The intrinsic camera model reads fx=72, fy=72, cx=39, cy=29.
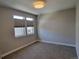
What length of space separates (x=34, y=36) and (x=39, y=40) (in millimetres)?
572

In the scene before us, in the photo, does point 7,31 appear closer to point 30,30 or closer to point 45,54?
point 30,30

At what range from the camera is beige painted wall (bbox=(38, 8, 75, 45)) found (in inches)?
172

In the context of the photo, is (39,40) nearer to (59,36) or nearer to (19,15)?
(59,36)

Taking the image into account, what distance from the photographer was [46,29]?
5289 millimetres

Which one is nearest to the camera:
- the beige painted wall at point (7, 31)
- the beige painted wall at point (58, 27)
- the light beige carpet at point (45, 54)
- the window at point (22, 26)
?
the light beige carpet at point (45, 54)

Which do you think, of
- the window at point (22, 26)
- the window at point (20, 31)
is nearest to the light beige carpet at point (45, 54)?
the window at point (20, 31)

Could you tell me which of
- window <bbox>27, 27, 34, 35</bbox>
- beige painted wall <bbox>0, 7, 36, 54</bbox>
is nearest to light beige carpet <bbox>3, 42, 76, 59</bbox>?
beige painted wall <bbox>0, 7, 36, 54</bbox>

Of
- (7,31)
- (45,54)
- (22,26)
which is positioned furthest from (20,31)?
(45,54)

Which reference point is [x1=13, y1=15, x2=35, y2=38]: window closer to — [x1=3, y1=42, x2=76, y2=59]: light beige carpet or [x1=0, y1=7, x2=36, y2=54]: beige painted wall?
[x1=0, y1=7, x2=36, y2=54]: beige painted wall

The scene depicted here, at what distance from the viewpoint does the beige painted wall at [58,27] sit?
437 cm

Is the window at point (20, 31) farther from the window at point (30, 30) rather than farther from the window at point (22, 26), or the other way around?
the window at point (30, 30)

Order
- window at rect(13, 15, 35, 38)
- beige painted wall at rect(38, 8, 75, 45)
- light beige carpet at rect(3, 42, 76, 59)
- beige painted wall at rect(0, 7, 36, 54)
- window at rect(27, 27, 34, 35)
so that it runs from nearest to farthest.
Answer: light beige carpet at rect(3, 42, 76, 59) < beige painted wall at rect(0, 7, 36, 54) < window at rect(13, 15, 35, 38) < beige painted wall at rect(38, 8, 75, 45) < window at rect(27, 27, 34, 35)

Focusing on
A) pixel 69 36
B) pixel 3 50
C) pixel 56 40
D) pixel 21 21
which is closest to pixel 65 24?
pixel 69 36

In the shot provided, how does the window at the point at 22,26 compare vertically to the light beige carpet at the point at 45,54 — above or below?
above
